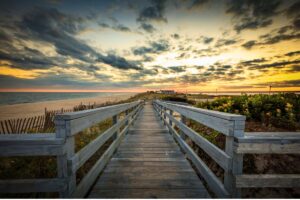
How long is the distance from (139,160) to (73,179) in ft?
6.98

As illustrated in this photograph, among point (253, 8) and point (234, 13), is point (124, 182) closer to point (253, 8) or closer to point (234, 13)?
point (234, 13)

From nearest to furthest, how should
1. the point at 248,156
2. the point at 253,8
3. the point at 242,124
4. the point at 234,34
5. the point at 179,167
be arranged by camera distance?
the point at 242,124 → the point at 248,156 → the point at 179,167 → the point at 253,8 → the point at 234,34

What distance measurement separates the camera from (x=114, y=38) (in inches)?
272

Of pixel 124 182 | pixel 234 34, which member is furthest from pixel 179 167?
pixel 234 34

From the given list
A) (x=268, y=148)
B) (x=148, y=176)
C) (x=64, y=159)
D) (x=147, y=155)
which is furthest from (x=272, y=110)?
(x=64, y=159)

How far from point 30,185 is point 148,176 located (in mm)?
1928

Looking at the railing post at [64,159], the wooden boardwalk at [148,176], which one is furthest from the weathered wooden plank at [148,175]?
the railing post at [64,159]

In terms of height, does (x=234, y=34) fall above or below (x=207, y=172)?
above

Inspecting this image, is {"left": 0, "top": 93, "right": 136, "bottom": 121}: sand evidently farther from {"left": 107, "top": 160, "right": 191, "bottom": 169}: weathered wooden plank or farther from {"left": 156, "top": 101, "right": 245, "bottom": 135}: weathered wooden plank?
{"left": 156, "top": 101, "right": 245, "bottom": 135}: weathered wooden plank

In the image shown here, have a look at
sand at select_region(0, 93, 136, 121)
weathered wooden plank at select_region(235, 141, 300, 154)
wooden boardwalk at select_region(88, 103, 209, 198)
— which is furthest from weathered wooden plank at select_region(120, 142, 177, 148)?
sand at select_region(0, 93, 136, 121)

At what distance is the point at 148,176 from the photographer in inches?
120

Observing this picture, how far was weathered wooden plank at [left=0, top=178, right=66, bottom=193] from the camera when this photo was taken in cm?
160

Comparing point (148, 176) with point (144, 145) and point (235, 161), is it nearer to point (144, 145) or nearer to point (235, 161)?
point (235, 161)

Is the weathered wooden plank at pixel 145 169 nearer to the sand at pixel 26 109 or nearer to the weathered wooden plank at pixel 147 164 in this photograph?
the weathered wooden plank at pixel 147 164
